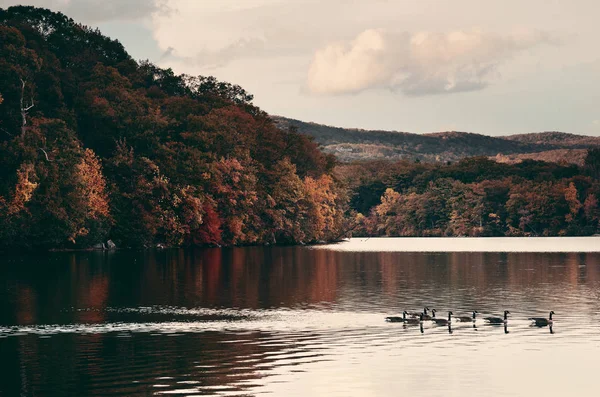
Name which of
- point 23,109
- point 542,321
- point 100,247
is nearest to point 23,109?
point 23,109

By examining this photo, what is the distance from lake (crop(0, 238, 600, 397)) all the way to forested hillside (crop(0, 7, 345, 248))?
27599 millimetres

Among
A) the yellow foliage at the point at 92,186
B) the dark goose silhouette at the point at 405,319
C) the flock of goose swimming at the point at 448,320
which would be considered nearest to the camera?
the flock of goose swimming at the point at 448,320

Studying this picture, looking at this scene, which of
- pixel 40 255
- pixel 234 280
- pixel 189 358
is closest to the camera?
pixel 189 358

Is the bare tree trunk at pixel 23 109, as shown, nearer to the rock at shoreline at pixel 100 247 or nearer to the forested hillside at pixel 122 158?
the forested hillside at pixel 122 158

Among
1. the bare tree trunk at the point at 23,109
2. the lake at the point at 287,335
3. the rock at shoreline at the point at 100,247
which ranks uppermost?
the bare tree trunk at the point at 23,109

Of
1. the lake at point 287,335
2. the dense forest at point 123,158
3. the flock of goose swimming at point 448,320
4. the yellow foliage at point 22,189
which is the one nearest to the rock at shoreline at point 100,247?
the dense forest at point 123,158

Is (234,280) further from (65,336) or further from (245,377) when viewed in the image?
(245,377)

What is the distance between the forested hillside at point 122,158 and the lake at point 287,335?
27.6m

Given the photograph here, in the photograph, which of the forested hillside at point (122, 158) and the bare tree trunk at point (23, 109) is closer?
the forested hillside at point (122, 158)

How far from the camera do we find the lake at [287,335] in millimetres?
30375

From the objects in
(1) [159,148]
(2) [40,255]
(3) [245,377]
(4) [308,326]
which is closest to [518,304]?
(4) [308,326]

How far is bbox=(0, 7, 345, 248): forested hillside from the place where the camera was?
107m

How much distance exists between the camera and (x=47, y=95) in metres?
121

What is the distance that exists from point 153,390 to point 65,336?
13.0 metres
